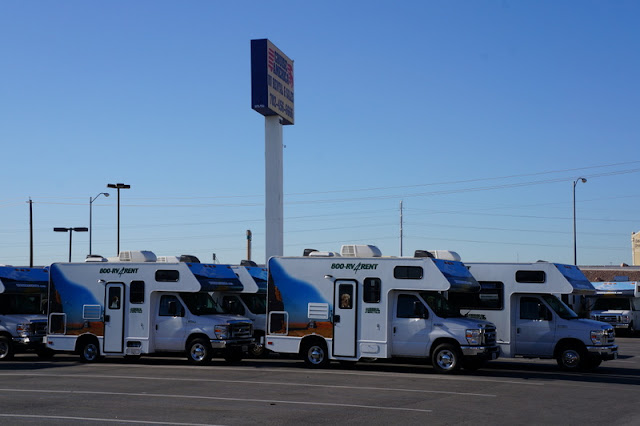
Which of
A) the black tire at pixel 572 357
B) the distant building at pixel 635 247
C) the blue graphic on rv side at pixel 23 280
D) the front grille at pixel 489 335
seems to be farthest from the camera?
the distant building at pixel 635 247

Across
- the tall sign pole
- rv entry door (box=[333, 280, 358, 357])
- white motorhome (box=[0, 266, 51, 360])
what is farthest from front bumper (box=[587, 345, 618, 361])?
the tall sign pole

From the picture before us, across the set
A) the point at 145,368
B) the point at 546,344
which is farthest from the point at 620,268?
the point at 145,368

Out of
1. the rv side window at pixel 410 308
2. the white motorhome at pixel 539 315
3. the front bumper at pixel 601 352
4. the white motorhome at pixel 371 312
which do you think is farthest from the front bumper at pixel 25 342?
the front bumper at pixel 601 352

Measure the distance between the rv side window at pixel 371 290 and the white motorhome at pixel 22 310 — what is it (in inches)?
403

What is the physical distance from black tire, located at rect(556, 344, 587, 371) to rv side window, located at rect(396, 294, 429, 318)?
3.84 m

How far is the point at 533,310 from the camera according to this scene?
2184 centimetres

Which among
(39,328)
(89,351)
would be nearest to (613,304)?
(89,351)

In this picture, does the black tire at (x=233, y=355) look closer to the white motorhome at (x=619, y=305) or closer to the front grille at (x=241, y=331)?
the front grille at (x=241, y=331)

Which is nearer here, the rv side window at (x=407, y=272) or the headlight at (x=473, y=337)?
the headlight at (x=473, y=337)

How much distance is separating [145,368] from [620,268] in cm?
5367

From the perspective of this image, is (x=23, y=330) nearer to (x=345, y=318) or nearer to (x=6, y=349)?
(x=6, y=349)

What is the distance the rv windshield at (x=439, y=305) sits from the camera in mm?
20547

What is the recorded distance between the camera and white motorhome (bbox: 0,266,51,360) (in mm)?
24469

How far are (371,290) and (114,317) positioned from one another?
7.41m
